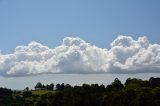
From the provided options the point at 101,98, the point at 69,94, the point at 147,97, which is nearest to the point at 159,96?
the point at 147,97

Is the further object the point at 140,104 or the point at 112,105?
the point at 112,105

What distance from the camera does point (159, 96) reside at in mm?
163500

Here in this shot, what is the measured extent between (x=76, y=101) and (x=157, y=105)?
47157 mm

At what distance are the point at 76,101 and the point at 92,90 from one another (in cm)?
1290

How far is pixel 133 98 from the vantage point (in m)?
162

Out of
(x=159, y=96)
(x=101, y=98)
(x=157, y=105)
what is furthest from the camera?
(x=101, y=98)

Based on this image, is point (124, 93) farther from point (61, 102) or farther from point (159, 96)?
point (61, 102)

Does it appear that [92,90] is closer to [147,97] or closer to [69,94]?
[69,94]

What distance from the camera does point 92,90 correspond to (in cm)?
19950

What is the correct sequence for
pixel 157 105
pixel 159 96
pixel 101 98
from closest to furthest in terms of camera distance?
pixel 157 105, pixel 159 96, pixel 101 98

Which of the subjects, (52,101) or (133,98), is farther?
(52,101)

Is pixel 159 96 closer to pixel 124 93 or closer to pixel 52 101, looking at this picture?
pixel 124 93

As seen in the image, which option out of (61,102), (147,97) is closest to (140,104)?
(147,97)

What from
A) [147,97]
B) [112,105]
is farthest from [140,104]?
[112,105]
